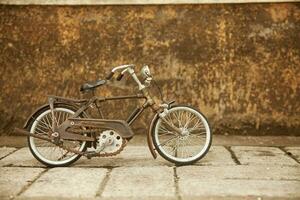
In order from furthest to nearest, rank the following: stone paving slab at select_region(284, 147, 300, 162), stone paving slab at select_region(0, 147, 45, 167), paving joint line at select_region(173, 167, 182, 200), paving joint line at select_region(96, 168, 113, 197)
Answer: stone paving slab at select_region(284, 147, 300, 162) < stone paving slab at select_region(0, 147, 45, 167) < paving joint line at select_region(96, 168, 113, 197) < paving joint line at select_region(173, 167, 182, 200)

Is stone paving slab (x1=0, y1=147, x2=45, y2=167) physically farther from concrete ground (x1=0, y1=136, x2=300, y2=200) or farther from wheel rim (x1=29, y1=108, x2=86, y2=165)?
wheel rim (x1=29, y1=108, x2=86, y2=165)

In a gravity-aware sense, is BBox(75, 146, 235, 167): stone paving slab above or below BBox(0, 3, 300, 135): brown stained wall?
below

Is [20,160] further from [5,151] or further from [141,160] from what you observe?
[141,160]

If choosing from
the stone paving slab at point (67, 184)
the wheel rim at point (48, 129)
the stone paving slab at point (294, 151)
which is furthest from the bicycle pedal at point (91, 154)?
the stone paving slab at point (294, 151)

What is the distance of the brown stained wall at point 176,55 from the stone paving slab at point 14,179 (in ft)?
6.79

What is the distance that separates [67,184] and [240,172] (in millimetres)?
1931

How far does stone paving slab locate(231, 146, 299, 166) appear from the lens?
6.21m

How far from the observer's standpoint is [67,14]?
7.65 m

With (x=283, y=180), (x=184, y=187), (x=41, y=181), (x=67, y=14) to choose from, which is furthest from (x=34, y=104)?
(x=283, y=180)

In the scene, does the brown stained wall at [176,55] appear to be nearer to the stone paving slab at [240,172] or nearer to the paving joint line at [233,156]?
the paving joint line at [233,156]

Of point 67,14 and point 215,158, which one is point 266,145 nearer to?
point 215,158

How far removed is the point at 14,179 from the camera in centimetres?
539

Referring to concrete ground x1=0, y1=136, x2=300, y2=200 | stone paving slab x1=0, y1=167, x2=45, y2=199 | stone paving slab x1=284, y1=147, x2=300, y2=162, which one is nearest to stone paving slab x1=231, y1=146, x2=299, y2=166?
concrete ground x1=0, y1=136, x2=300, y2=200

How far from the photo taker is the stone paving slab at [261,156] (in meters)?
6.21
